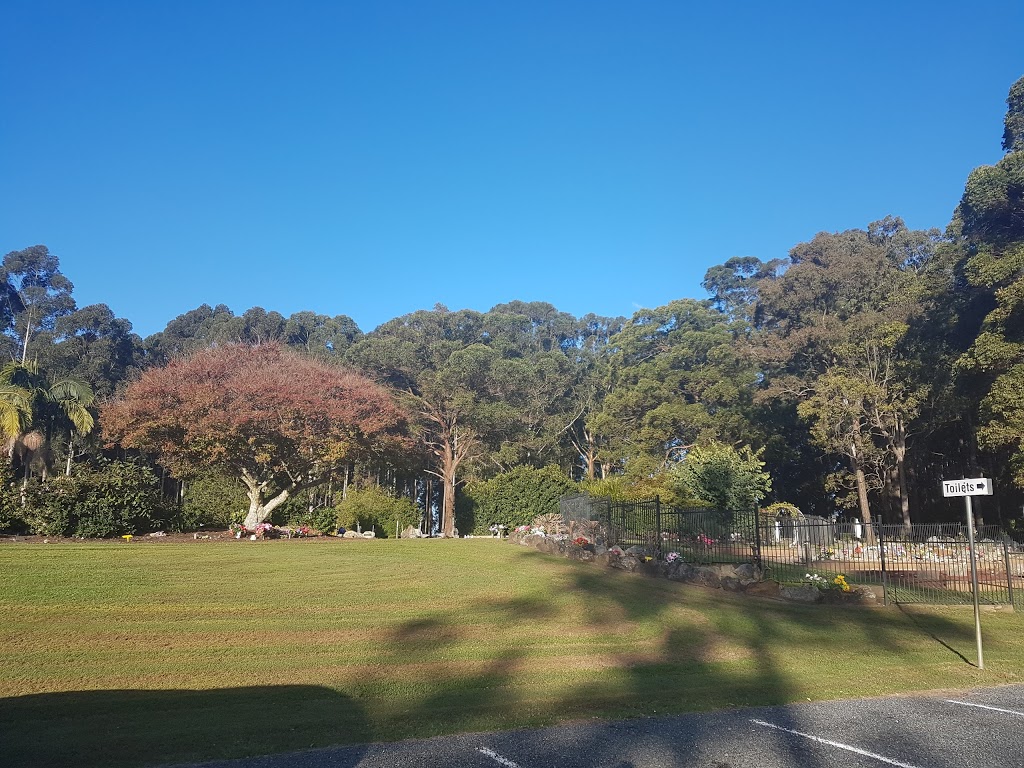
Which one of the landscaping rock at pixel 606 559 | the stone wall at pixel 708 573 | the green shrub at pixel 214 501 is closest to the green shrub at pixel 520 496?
the green shrub at pixel 214 501

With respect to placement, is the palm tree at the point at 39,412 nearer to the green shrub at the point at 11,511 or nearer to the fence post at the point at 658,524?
the green shrub at the point at 11,511

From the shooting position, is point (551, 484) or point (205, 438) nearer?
point (205, 438)

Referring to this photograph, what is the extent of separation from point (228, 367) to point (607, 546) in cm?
1674

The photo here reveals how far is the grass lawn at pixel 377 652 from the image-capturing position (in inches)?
265

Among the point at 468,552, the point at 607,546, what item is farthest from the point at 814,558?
the point at 468,552

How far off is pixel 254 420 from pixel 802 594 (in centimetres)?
1730

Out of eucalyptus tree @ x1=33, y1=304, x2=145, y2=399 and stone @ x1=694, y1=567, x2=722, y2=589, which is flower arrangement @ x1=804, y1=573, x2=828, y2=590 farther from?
eucalyptus tree @ x1=33, y1=304, x2=145, y2=399

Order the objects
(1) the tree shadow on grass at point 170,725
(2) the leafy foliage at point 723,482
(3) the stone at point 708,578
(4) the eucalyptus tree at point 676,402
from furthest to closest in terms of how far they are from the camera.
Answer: (4) the eucalyptus tree at point 676,402 → (2) the leafy foliage at point 723,482 → (3) the stone at point 708,578 → (1) the tree shadow on grass at point 170,725

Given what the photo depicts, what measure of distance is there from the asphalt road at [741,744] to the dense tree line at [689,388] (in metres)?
18.6

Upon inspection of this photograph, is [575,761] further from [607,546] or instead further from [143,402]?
[143,402]

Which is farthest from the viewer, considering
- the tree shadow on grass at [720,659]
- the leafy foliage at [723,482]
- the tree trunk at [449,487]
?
the tree trunk at [449,487]

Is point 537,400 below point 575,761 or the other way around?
the other way around

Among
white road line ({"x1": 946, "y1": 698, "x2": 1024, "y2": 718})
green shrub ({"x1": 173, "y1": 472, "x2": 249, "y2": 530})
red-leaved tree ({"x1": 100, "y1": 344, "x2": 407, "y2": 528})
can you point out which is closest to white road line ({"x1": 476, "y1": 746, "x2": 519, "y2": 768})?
white road line ({"x1": 946, "y1": 698, "x2": 1024, "y2": 718})

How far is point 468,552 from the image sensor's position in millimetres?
20062
